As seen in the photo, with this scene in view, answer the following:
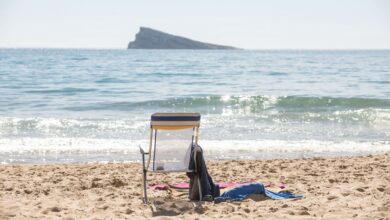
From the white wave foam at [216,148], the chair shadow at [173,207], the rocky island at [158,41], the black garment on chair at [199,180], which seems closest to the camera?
the chair shadow at [173,207]

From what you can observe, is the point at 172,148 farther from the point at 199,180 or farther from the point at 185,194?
the point at 185,194

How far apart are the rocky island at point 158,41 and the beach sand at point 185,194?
107 metres

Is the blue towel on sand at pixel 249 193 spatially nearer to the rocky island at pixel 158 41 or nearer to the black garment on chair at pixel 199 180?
the black garment on chair at pixel 199 180

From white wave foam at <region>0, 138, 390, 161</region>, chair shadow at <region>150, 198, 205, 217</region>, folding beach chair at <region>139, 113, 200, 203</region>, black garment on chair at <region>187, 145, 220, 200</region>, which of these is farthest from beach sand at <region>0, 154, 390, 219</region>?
white wave foam at <region>0, 138, 390, 161</region>

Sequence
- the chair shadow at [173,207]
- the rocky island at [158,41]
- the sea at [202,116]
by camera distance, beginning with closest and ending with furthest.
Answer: the chair shadow at [173,207]
the sea at [202,116]
the rocky island at [158,41]

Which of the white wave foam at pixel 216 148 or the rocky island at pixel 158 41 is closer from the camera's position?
the white wave foam at pixel 216 148

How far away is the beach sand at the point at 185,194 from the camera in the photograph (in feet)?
16.2

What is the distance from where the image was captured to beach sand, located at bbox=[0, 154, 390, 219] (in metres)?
4.93

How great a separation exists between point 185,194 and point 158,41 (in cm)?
11127

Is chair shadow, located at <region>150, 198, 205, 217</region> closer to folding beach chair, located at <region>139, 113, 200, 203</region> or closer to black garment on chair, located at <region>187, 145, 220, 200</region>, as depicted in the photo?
black garment on chair, located at <region>187, 145, 220, 200</region>

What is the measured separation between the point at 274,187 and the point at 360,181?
994 millimetres

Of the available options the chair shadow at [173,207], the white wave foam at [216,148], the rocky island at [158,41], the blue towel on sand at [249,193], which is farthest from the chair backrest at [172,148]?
the rocky island at [158,41]

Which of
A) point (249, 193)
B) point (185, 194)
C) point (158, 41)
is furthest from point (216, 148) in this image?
point (158, 41)

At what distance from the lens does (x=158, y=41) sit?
116000mm
